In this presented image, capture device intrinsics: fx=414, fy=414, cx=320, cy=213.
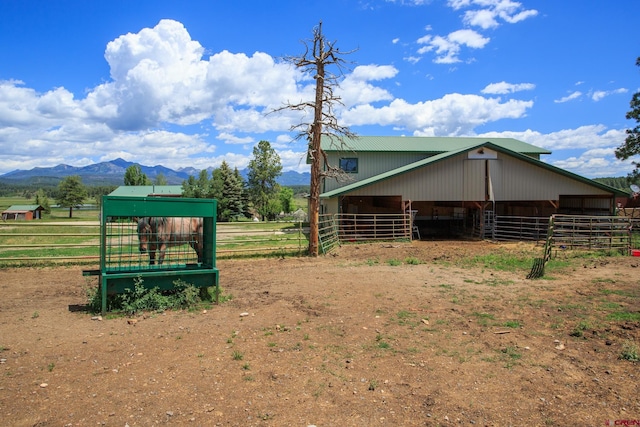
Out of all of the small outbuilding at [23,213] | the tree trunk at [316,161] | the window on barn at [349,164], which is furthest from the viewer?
the small outbuilding at [23,213]

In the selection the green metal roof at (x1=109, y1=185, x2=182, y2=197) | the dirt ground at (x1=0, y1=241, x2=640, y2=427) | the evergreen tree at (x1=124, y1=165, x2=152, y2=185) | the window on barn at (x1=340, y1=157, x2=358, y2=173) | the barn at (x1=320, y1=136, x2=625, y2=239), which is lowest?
the dirt ground at (x1=0, y1=241, x2=640, y2=427)

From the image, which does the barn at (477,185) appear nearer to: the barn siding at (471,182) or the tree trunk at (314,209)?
the barn siding at (471,182)

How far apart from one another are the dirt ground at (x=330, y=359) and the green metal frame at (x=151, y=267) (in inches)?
22.7

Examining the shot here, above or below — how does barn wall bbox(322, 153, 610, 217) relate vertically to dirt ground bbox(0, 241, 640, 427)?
above

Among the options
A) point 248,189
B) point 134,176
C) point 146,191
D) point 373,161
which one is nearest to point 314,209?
point 373,161

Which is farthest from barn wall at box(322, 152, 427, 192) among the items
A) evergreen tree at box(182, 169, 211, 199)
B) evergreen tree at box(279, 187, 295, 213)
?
evergreen tree at box(279, 187, 295, 213)

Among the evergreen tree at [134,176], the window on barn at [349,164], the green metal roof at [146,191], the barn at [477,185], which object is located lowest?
the barn at [477,185]

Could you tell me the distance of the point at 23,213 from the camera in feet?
265

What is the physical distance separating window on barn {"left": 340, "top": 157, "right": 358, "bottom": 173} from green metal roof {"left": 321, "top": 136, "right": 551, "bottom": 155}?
0.66 metres

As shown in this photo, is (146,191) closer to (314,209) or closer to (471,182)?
(471,182)

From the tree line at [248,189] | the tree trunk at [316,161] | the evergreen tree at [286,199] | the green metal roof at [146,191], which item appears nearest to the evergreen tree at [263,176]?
the tree line at [248,189]

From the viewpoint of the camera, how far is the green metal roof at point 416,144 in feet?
100

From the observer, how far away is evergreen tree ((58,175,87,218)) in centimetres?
7881

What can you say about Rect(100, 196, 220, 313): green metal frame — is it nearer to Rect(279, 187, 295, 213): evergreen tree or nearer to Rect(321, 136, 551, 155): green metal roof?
Rect(321, 136, 551, 155): green metal roof
